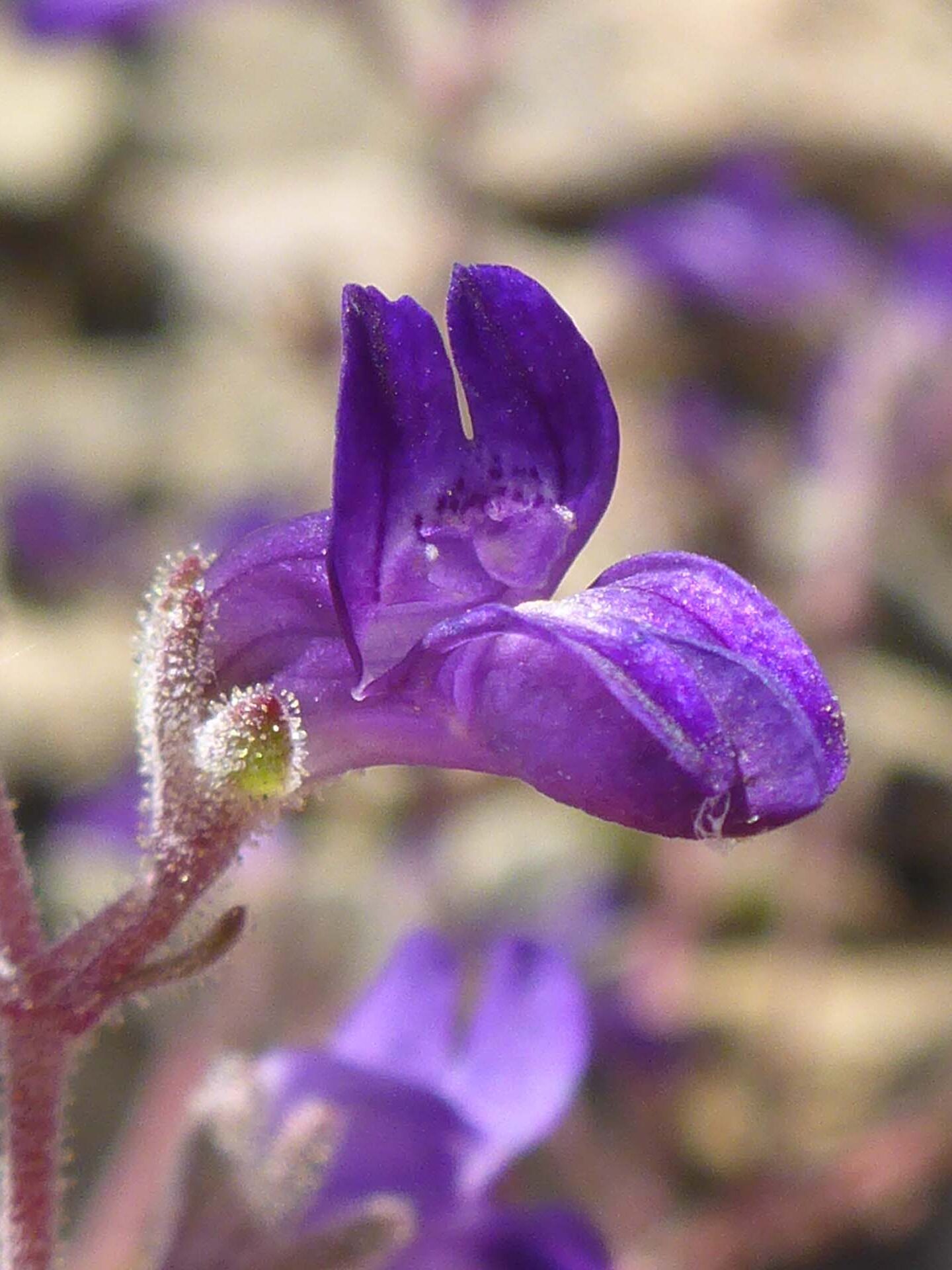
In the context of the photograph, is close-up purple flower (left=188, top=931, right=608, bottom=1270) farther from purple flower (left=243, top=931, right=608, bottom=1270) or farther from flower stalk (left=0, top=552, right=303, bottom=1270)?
flower stalk (left=0, top=552, right=303, bottom=1270)

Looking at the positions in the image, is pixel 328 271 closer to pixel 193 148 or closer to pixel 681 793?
pixel 193 148

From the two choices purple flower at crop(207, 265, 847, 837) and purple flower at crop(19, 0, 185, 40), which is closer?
purple flower at crop(207, 265, 847, 837)

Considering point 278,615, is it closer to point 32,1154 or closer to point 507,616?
point 507,616

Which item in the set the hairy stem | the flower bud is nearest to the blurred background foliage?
the hairy stem

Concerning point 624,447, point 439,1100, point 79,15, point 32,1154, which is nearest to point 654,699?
point 32,1154

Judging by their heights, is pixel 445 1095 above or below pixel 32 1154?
below

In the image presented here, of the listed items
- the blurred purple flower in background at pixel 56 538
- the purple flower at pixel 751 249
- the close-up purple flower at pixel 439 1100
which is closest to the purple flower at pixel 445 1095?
the close-up purple flower at pixel 439 1100

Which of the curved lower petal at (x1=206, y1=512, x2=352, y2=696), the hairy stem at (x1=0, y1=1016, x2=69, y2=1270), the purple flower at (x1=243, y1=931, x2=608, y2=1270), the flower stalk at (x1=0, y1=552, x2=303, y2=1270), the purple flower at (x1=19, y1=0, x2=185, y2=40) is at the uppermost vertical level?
the curved lower petal at (x1=206, y1=512, x2=352, y2=696)
